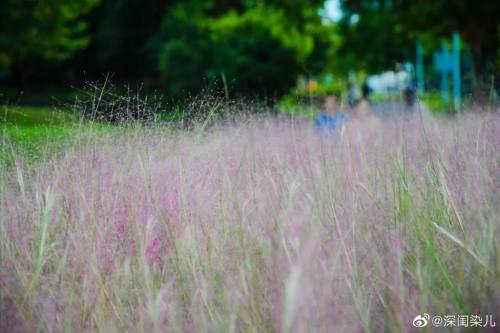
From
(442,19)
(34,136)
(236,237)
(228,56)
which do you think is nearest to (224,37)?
(228,56)

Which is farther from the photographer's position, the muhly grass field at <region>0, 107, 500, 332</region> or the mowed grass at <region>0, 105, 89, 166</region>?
the mowed grass at <region>0, 105, 89, 166</region>

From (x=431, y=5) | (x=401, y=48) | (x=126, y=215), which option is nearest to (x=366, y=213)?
(x=126, y=215)

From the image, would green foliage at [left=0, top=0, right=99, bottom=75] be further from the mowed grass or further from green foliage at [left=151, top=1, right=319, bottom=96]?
the mowed grass

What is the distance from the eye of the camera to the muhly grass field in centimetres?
183

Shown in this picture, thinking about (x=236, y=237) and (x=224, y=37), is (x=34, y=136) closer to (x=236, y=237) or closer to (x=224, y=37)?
(x=236, y=237)

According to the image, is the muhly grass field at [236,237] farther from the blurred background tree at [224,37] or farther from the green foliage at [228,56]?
the green foliage at [228,56]

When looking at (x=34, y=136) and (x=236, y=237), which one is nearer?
(x=236, y=237)

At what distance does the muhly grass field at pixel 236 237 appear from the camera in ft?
5.99

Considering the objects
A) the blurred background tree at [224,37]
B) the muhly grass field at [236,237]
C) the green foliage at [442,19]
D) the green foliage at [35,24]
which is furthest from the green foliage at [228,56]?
the muhly grass field at [236,237]

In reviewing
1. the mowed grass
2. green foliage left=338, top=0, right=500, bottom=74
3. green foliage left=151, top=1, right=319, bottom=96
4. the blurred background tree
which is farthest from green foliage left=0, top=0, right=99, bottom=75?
the mowed grass

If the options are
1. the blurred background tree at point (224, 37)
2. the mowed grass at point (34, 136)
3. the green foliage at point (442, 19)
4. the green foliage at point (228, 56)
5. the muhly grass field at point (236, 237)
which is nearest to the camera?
the muhly grass field at point (236, 237)

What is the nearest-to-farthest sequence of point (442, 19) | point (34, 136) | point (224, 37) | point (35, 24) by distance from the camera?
point (34, 136) < point (442, 19) < point (35, 24) < point (224, 37)

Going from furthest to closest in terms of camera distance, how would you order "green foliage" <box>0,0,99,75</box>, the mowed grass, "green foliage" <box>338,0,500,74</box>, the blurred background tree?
"green foliage" <box>0,0,99,75</box> < the blurred background tree < "green foliage" <box>338,0,500,74</box> < the mowed grass

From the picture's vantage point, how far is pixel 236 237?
228 centimetres
